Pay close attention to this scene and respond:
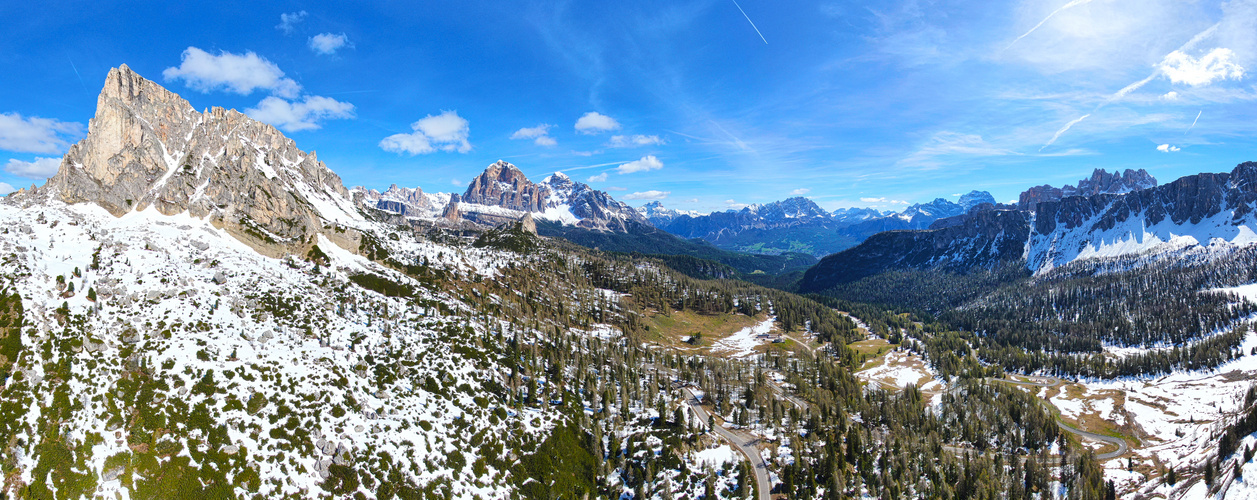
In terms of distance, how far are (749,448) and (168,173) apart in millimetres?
183561

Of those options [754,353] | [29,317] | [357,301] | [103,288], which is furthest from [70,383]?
[754,353]

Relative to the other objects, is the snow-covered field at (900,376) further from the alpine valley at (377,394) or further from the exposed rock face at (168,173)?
the exposed rock face at (168,173)

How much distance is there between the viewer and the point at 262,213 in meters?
146

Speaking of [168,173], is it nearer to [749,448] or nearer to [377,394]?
[377,394]

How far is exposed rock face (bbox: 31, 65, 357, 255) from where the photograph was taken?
12181 cm

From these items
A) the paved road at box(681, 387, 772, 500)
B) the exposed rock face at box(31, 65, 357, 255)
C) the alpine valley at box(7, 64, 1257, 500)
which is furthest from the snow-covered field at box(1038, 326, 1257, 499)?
the exposed rock face at box(31, 65, 357, 255)

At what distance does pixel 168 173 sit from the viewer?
5433 inches

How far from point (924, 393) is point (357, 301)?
19014 centimetres

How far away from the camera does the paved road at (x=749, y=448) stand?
310 ft

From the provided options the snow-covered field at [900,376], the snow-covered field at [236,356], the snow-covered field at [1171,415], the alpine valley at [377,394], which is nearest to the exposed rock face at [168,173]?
the alpine valley at [377,394]

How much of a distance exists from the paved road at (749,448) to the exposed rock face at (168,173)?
131901 mm

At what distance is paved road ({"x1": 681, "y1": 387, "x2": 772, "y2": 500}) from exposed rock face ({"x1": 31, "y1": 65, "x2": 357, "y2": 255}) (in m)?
132

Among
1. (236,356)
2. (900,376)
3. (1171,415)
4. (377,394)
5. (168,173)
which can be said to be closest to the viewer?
(236,356)

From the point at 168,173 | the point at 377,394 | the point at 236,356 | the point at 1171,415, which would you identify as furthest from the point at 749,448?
the point at 168,173
